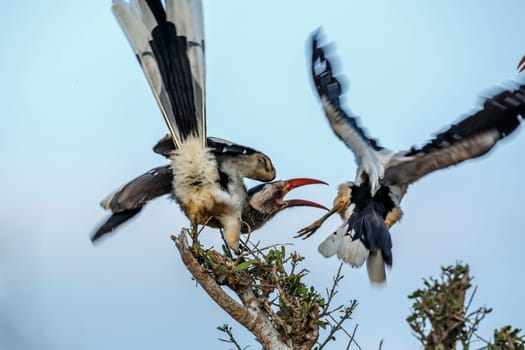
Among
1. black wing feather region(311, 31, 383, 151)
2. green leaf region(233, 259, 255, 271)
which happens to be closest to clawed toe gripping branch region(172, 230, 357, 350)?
green leaf region(233, 259, 255, 271)

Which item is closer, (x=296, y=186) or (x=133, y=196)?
(x=133, y=196)

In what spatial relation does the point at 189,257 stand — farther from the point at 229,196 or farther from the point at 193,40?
the point at 193,40

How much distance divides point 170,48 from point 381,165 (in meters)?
1.70

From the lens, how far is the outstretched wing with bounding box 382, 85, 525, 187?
5512mm

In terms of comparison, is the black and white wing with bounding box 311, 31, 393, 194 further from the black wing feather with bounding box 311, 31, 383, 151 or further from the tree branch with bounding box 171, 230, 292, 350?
the tree branch with bounding box 171, 230, 292, 350

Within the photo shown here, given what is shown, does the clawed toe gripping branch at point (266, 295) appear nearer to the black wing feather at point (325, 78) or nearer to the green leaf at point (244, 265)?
the green leaf at point (244, 265)

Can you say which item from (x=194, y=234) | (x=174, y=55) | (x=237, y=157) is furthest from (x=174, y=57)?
(x=194, y=234)

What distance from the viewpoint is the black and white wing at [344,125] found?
242 inches

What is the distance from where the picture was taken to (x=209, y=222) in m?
5.70

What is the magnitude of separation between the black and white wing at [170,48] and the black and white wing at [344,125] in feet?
4.58

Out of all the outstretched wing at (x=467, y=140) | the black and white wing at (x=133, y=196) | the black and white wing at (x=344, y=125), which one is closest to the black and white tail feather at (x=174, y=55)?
the black and white wing at (x=133, y=196)

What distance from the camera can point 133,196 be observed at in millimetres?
5363

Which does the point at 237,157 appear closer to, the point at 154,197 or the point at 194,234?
the point at 154,197

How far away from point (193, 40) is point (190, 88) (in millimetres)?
265
